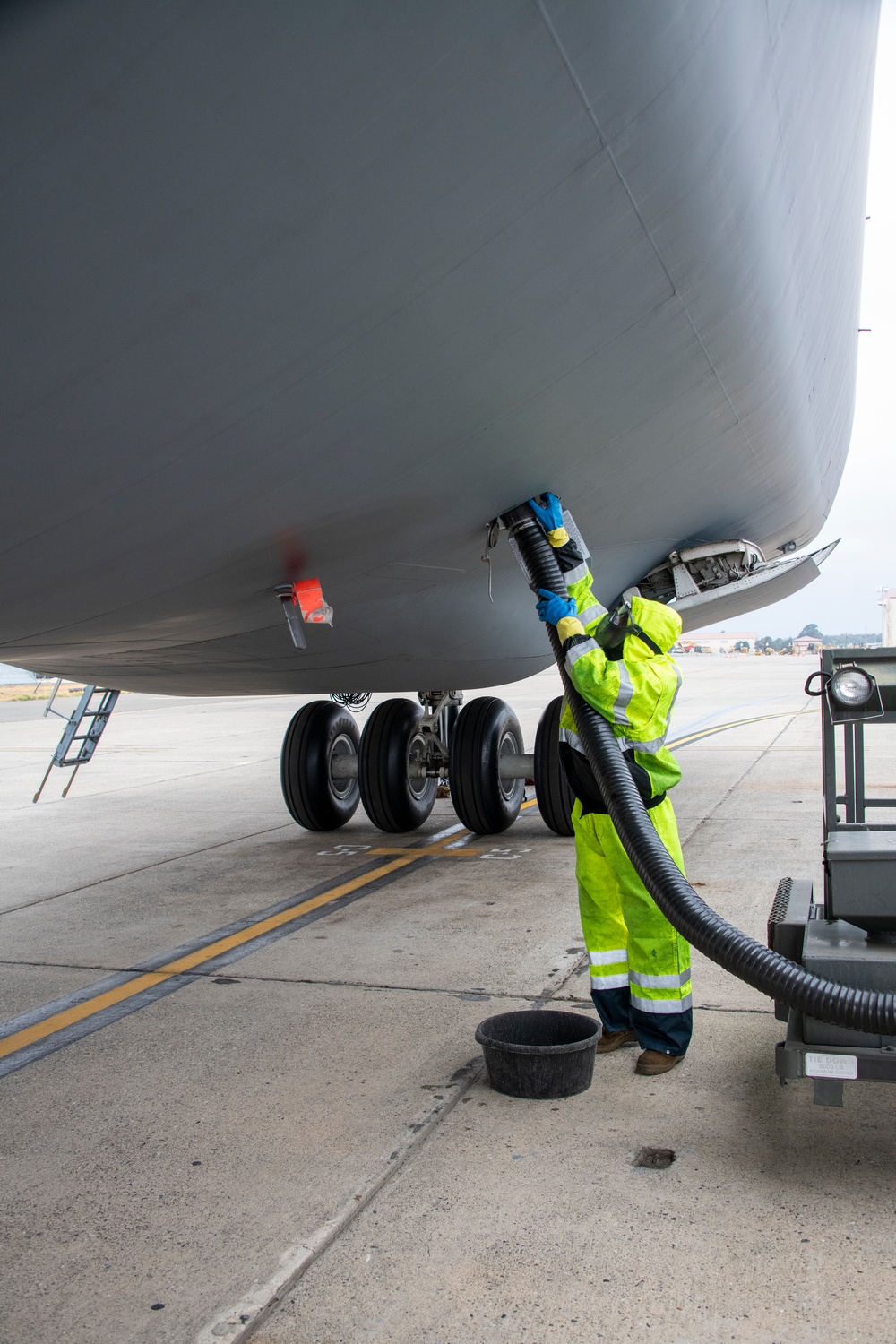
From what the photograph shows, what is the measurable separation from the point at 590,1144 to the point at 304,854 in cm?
495

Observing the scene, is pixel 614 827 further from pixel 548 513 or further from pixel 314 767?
pixel 314 767

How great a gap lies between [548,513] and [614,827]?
1.25 m

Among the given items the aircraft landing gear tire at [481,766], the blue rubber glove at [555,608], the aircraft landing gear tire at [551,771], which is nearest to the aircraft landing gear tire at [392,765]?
the aircraft landing gear tire at [481,766]

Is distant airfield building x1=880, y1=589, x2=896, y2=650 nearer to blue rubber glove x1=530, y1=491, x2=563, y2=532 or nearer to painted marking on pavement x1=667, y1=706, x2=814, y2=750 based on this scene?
painted marking on pavement x1=667, y1=706, x2=814, y2=750

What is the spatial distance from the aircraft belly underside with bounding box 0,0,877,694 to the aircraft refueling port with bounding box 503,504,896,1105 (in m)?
1.16

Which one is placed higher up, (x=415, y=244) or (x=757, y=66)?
(x=757, y=66)

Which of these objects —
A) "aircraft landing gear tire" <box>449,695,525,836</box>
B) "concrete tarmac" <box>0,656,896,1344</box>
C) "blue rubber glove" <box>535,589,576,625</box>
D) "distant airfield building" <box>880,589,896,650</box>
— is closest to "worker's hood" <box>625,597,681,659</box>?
"blue rubber glove" <box>535,589,576,625</box>

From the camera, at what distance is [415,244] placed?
2379mm

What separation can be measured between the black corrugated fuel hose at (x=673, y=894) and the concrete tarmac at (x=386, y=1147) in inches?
20.4

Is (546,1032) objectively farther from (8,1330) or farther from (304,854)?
(304,854)

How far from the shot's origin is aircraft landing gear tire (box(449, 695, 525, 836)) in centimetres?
780

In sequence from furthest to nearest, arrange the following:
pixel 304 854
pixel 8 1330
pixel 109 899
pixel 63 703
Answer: pixel 63 703, pixel 304 854, pixel 109 899, pixel 8 1330

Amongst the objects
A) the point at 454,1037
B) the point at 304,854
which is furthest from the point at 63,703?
the point at 454,1037

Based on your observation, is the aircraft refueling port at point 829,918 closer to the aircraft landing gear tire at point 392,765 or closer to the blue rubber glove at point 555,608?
the blue rubber glove at point 555,608
